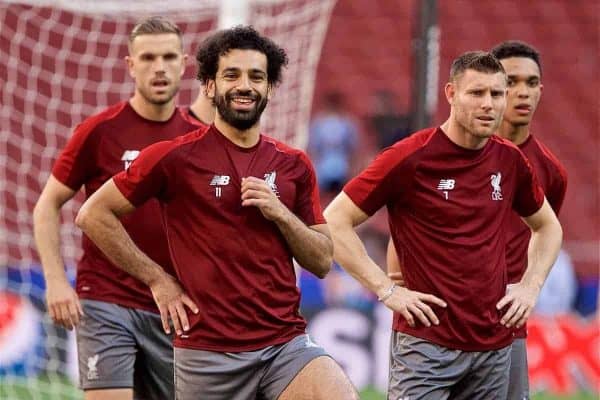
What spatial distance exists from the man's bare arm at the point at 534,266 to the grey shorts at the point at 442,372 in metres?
0.21

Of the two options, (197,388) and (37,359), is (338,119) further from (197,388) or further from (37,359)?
(197,388)

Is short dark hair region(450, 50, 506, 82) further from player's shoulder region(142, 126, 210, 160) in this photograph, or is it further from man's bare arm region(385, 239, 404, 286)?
player's shoulder region(142, 126, 210, 160)

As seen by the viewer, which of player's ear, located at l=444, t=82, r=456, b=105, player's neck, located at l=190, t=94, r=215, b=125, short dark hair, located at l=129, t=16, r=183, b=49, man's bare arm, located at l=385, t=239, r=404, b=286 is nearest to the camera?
player's ear, located at l=444, t=82, r=456, b=105

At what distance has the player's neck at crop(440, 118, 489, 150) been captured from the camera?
255 inches

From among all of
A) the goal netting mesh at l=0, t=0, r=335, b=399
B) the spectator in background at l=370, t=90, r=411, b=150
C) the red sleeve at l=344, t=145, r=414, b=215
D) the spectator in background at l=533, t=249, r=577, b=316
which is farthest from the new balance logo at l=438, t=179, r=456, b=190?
the spectator in background at l=370, t=90, r=411, b=150

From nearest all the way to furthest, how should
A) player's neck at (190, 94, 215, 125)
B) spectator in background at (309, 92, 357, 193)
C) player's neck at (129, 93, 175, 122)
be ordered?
player's neck at (129, 93, 175, 122) → player's neck at (190, 94, 215, 125) → spectator in background at (309, 92, 357, 193)

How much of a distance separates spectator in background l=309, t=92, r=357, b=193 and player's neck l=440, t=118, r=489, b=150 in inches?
350

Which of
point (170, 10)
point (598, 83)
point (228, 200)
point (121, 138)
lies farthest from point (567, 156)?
point (228, 200)

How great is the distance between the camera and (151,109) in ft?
24.3

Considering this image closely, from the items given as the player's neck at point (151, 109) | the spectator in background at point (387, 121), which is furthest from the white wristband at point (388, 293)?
the spectator in background at point (387, 121)

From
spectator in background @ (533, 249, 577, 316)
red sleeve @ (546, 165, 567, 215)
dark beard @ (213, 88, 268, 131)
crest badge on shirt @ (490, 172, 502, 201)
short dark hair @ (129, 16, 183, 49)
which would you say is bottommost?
spectator in background @ (533, 249, 577, 316)

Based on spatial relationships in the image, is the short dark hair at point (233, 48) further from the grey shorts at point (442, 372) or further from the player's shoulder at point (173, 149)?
the grey shorts at point (442, 372)

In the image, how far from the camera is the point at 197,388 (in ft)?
19.6

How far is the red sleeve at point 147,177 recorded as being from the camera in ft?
19.5
